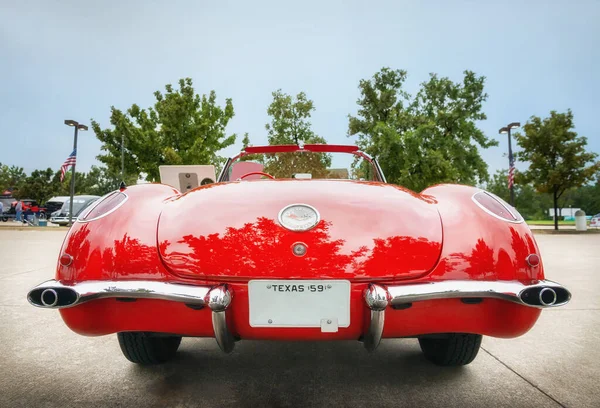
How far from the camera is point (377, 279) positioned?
69.8 inches

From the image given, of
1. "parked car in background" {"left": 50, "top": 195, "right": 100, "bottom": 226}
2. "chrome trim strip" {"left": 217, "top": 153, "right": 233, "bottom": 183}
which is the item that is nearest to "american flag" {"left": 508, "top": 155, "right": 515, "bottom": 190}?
"chrome trim strip" {"left": 217, "top": 153, "right": 233, "bottom": 183}

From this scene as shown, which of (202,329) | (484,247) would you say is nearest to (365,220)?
(484,247)

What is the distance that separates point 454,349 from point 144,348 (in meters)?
1.75

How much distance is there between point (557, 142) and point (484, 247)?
2245 centimetres

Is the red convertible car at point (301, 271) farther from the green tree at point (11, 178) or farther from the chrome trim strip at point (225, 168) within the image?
the green tree at point (11, 178)

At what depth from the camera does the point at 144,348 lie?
2.44 m

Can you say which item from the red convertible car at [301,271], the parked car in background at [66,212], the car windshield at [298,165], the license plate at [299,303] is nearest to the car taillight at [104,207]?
the red convertible car at [301,271]

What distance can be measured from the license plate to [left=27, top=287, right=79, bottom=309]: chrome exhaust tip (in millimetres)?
753

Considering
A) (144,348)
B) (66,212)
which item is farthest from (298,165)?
(66,212)

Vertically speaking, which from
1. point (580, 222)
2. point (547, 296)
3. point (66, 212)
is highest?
point (547, 296)

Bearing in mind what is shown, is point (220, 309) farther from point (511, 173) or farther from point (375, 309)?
point (511, 173)

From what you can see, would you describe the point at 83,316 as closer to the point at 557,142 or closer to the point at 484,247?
the point at 484,247

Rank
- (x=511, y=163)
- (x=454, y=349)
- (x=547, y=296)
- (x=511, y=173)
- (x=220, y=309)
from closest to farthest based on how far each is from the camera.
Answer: (x=220, y=309)
(x=547, y=296)
(x=454, y=349)
(x=511, y=173)
(x=511, y=163)

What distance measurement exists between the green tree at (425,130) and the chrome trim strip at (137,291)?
65.7 feet
